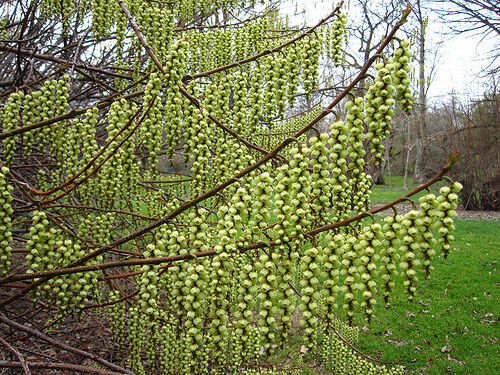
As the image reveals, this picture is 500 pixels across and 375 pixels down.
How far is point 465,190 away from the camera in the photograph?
654 inches

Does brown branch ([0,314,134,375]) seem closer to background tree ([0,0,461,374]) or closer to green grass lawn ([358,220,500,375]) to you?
background tree ([0,0,461,374])

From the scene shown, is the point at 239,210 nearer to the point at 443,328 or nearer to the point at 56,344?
the point at 56,344

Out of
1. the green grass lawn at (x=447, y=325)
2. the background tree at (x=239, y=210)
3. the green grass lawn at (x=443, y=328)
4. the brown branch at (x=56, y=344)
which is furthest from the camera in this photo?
the green grass lawn at (x=447, y=325)

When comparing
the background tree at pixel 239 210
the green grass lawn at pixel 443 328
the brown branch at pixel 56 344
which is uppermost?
the background tree at pixel 239 210

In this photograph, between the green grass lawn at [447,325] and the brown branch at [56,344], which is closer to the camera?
the brown branch at [56,344]

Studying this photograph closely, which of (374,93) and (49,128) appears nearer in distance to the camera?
(374,93)

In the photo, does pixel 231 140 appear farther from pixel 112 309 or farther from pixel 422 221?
pixel 112 309

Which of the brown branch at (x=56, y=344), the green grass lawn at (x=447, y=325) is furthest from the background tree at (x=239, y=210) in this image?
the green grass lawn at (x=447, y=325)

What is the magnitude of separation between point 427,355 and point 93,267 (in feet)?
21.7

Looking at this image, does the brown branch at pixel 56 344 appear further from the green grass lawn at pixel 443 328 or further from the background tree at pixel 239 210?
the green grass lawn at pixel 443 328

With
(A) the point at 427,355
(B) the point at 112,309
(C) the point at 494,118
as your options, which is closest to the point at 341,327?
(A) the point at 427,355

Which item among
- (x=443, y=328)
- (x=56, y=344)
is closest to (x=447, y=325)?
(x=443, y=328)

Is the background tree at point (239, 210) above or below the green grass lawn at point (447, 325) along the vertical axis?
above

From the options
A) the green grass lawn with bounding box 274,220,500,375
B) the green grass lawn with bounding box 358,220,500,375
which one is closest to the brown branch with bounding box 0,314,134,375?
the green grass lawn with bounding box 274,220,500,375
